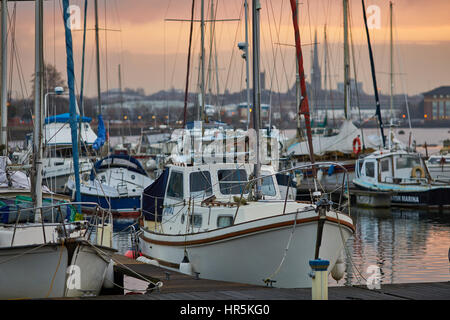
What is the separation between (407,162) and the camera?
39875mm

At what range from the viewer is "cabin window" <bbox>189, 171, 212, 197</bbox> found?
60.9ft

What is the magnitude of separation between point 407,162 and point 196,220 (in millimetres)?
24911

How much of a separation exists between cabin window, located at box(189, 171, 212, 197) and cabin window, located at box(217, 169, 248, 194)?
12.1 inches

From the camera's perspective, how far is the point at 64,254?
42.0 feet

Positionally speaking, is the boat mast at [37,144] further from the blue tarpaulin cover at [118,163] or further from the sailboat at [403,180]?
the sailboat at [403,180]

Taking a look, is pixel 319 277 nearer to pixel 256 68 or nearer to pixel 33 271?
pixel 33 271

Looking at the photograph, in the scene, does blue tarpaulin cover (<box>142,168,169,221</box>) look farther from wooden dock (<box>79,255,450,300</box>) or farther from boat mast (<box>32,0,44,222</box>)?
boat mast (<box>32,0,44,222</box>)

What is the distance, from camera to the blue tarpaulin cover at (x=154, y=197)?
1996 cm

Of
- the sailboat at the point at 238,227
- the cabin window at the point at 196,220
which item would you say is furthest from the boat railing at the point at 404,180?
the cabin window at the point at 196,220

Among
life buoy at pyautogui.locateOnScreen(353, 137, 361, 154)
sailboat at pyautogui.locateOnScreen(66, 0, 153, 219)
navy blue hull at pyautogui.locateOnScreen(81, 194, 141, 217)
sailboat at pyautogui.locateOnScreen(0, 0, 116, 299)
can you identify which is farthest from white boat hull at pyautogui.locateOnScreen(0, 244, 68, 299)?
life buoy at pyautogui.locateOnScreen(353, 137, 361, 154)
